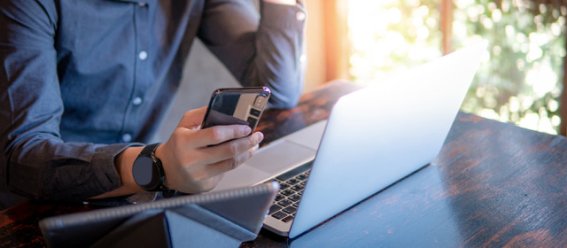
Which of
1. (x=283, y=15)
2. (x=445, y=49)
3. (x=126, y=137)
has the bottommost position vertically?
(x=445, y=49)

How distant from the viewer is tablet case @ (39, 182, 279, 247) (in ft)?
2.32

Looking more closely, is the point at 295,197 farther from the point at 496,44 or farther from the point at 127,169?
the point at 496,44

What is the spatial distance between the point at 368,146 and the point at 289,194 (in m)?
0.17

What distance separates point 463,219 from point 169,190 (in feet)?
1.46

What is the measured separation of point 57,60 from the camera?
4.42 feet

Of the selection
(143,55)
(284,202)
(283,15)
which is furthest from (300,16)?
(284,202)

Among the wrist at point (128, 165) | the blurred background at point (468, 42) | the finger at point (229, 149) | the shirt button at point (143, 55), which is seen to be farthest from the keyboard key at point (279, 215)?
the blurred background at point (468, 42)

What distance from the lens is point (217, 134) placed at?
2.99 feet

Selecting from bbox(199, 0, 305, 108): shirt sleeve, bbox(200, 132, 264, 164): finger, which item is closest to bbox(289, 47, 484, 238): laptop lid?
bbox(200, 132, 264, 164): finger

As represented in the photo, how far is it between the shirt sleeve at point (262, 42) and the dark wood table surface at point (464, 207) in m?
0.40

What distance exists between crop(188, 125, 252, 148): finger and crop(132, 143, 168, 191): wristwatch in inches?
4.3

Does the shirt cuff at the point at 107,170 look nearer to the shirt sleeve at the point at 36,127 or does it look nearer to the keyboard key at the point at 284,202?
the shirt sleeve at the point at 36,127

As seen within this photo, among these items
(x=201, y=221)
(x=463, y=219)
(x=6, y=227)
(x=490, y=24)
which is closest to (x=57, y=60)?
(x=6, y=227)

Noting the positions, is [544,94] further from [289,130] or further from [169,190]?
[169,190]
